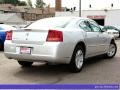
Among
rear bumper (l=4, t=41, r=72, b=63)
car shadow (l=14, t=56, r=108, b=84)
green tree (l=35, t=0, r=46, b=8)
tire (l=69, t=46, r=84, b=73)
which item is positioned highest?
green tree (l=35, t=0, r=46, b=8)

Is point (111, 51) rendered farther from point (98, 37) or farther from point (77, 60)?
point (77, 60)

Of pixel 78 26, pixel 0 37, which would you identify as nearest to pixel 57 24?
pixel 78 26

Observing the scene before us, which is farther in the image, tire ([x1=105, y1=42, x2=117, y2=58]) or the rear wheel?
tire ([x1=105, y1=42, x2=117, y2=58])

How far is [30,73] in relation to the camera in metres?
8.34

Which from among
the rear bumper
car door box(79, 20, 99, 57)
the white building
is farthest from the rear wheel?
the white building

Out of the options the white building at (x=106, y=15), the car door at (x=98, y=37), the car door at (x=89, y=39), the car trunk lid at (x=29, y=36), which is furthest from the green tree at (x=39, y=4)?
the car trunk lid at (x=29, y=36)

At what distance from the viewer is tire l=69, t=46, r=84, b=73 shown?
8344mm

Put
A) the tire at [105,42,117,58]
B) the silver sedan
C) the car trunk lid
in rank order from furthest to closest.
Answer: the tire at [105,42,117,58], the car trunk lid, the silver sedan

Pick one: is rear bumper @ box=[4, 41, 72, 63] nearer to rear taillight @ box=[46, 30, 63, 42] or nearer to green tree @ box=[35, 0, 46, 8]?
rear taillight @ box=[46, 30, 63, 42]

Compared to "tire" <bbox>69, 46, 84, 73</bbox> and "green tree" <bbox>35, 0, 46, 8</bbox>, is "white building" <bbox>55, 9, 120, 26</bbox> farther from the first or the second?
"green tree" <bbox>35, 0, 46, 8</bbox>

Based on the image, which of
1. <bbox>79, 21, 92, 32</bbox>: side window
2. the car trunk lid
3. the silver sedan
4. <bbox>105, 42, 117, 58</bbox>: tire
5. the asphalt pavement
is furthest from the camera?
<bbox>105, 42, 117, 58</bbox>: tire

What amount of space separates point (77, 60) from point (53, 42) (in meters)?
1.18

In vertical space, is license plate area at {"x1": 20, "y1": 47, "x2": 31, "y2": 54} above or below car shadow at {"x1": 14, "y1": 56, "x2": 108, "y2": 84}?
above

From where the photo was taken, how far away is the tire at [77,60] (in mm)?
8344
